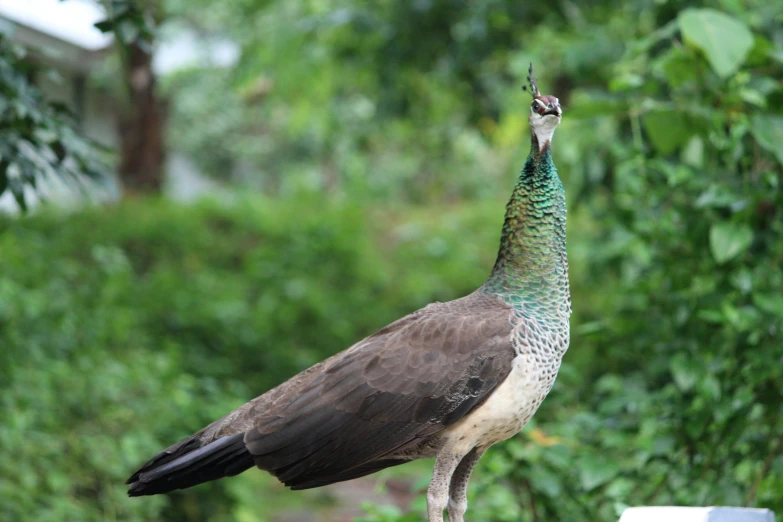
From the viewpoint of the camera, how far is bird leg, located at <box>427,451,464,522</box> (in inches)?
90.9

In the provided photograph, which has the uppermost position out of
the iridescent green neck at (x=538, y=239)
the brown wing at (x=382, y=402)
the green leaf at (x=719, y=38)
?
the green leaf at (x=719, y=38)

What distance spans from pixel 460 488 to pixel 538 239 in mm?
745

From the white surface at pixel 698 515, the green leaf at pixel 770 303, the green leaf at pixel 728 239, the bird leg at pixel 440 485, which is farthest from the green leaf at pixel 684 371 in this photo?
the bird leg at pixel 440 485

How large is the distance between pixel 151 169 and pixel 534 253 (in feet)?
31.4

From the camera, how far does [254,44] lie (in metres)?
7.32

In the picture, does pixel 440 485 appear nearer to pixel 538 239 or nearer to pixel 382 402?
pixel 382 402

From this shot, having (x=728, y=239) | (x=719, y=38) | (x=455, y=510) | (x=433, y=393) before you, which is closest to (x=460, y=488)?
(x=455, y=510)

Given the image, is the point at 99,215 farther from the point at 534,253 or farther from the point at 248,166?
the point at 248,166

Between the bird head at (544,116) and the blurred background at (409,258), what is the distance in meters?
1.11

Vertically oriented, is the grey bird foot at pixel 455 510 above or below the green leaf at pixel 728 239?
below

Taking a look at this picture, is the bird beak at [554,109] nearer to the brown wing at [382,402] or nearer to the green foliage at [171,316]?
the brown wing at [382,402]

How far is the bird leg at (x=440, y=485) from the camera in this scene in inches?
90.9

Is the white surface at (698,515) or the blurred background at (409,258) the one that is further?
the blurred background at (409,258)

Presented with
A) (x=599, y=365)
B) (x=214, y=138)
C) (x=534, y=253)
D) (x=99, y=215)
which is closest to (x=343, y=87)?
(x=99, y=215)
